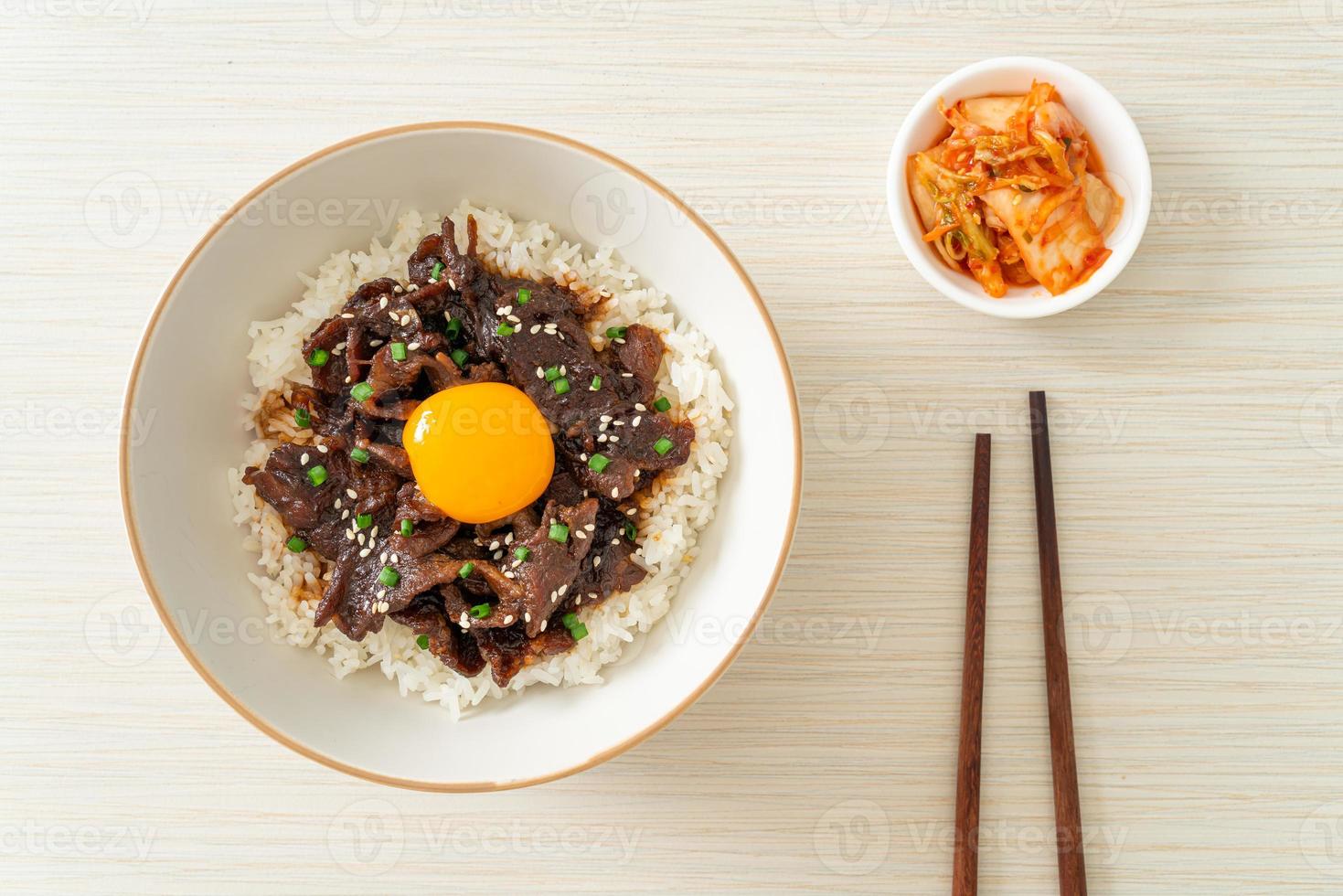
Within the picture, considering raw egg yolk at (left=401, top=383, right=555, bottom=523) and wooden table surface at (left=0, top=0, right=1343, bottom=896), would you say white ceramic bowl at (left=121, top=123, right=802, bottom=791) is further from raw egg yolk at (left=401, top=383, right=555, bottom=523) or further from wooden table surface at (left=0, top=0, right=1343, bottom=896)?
raw egg yolk at (left=401, top=383, right=555, bottom=523)

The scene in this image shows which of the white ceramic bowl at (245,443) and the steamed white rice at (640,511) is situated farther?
the steamed white rice at (640,511)

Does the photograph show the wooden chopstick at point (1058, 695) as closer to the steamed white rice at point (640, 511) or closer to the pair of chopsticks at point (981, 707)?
the pair of chopsticks at point (981, 707)

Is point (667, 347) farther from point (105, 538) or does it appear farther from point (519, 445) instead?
point (105, 538)

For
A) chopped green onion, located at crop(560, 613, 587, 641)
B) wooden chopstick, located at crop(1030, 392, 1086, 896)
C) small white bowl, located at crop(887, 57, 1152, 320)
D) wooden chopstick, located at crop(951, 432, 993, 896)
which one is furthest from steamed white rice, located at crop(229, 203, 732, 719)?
wooden chopstick, located at crop(1030, 392, 1086, 896)

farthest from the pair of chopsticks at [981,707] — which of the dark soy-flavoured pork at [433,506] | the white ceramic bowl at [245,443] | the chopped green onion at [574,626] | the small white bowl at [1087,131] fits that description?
the chopped green onion at [574,626]

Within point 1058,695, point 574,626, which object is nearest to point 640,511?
point 574,626

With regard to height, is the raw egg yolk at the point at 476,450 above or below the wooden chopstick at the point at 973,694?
above

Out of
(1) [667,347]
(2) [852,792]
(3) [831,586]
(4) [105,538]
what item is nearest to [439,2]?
(1) [667,347]
